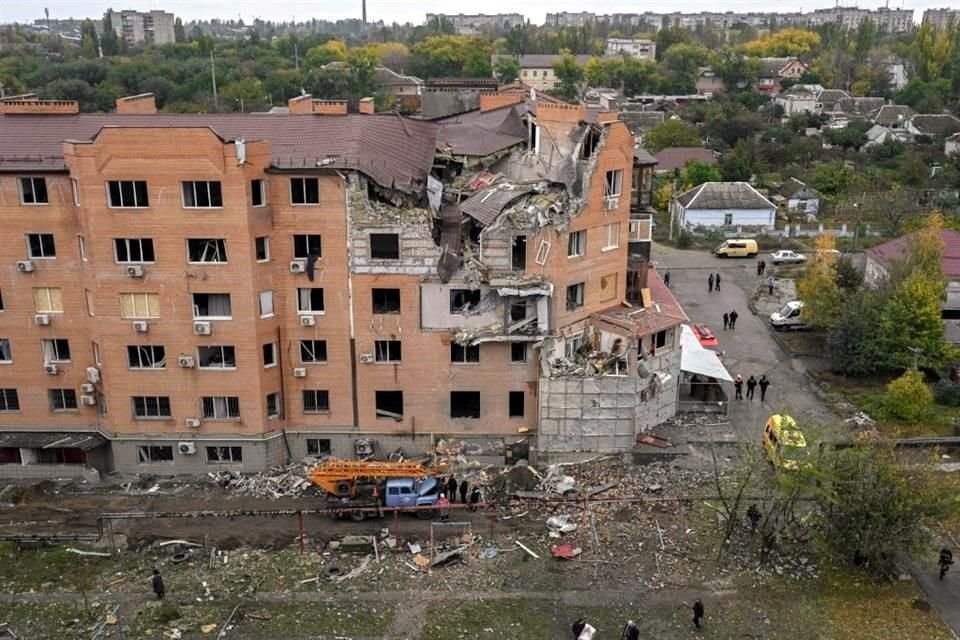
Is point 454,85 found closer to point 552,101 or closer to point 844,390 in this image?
point 552,101

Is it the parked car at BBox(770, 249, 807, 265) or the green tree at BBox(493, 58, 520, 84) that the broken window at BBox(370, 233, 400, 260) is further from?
the green tree at BBox(493, 58, 520, 84)


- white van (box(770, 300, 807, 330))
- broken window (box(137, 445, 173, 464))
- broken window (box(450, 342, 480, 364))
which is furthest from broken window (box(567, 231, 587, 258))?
white van (box(770, 300, 807, 330))

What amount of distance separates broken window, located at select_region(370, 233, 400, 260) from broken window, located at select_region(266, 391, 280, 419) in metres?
8.30

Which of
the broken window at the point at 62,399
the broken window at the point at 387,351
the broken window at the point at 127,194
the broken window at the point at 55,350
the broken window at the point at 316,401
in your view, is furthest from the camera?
the broken window at the point at 316,401

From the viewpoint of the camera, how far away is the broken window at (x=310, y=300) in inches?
1575

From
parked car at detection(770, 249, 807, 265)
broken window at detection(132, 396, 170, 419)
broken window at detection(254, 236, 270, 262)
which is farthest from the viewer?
parked car at detection(770, 249, 807, 265)

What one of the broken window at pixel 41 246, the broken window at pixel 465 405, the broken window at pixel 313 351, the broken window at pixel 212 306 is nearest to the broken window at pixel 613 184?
the broken window at pixel 465 405

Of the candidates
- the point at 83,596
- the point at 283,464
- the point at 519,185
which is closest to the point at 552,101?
the point at 519,185

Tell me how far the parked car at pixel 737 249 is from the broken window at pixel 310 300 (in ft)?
155

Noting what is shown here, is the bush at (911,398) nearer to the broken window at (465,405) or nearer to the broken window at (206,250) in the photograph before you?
the broken window at (465,405)

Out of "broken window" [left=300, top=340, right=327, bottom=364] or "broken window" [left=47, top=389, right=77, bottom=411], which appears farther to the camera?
"broken window" [left=47, top=389, right=77, bottom=411]

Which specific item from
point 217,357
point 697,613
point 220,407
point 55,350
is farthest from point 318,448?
point 697,613

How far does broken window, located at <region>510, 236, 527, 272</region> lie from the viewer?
39.9 m

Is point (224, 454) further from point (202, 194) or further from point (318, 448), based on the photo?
point (202, 194)
